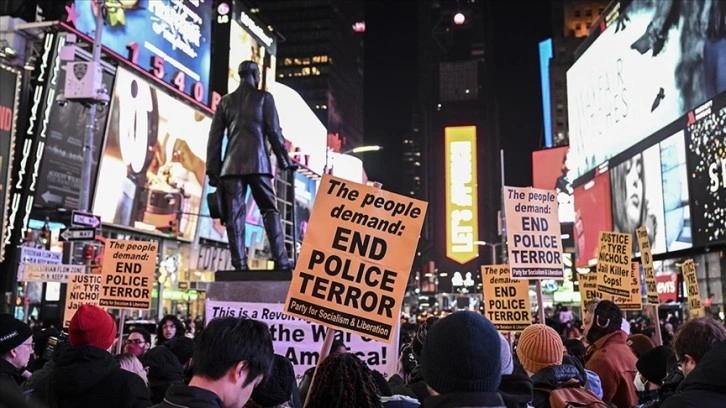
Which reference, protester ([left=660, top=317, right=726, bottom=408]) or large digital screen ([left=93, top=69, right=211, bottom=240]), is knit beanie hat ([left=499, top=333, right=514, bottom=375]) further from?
large digital screen ([left=93, top=69, right=211, bottom=240])

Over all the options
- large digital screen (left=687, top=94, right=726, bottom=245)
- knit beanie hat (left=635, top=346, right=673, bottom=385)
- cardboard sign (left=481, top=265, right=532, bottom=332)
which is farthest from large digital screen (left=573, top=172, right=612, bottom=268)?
knit beanie hat (left=635, top=346, right=673, bottom=385)

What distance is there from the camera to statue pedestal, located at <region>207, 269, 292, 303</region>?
882cm

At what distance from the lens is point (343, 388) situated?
10.2 feet

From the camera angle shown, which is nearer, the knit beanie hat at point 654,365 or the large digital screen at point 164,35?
the knit beanie hat at point 654,365

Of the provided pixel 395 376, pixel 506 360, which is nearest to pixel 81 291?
pixel 395 376

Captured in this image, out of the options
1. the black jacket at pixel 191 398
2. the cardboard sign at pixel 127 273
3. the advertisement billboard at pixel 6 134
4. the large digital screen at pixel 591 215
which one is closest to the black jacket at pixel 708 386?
the black jacket at pixel 191 398

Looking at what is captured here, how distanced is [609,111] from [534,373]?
162 ft

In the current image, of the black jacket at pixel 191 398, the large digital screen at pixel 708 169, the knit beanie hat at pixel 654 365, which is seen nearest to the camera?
the black jacket at pixel 191 398

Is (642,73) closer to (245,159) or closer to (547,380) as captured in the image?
(245,159)

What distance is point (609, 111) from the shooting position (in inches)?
1986

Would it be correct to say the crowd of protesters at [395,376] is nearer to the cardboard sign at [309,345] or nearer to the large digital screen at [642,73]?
the cardboard sign at [309,345]

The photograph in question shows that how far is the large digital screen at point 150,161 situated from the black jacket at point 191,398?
29.6 metres

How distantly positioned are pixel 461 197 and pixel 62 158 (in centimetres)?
6990

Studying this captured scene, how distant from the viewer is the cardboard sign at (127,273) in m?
9.44
